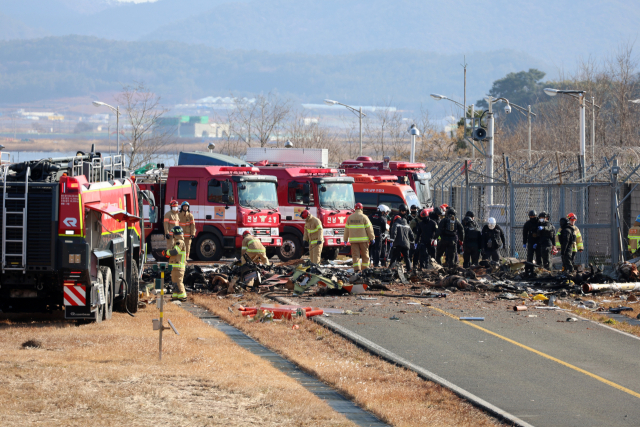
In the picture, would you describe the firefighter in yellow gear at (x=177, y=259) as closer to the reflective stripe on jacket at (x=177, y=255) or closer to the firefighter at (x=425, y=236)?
the reflective stripe on jacket at (x=177, y=255)

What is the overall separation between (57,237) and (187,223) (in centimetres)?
1035

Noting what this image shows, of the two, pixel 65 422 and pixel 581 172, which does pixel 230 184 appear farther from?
pixel 65 422

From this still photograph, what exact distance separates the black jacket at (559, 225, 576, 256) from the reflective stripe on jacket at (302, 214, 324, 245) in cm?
597

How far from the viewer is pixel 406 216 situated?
76.7 feet

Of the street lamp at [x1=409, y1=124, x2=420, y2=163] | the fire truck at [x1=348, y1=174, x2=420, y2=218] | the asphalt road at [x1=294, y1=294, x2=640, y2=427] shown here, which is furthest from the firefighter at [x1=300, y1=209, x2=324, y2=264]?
the street lamp at [x1=409, y1=124, x2=420, y2=163]

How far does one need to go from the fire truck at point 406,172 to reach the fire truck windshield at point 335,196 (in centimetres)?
500

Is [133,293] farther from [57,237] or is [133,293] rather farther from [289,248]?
[289,248]

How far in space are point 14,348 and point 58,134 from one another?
634 feet

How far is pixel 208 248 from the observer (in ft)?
80.2

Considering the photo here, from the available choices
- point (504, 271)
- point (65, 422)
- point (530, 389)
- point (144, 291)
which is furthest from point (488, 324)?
point (65, 422)

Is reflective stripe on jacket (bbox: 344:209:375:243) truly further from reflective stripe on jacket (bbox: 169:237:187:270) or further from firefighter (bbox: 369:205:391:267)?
reflective stripe on jacket (bbox: 169:237:187:270)

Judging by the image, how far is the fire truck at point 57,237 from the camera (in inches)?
486

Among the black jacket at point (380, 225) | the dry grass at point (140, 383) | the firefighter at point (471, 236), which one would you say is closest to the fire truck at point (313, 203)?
the black jacket at point (380, 225)

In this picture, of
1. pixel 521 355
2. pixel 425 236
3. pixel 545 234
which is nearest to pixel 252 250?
pixel 425 236
